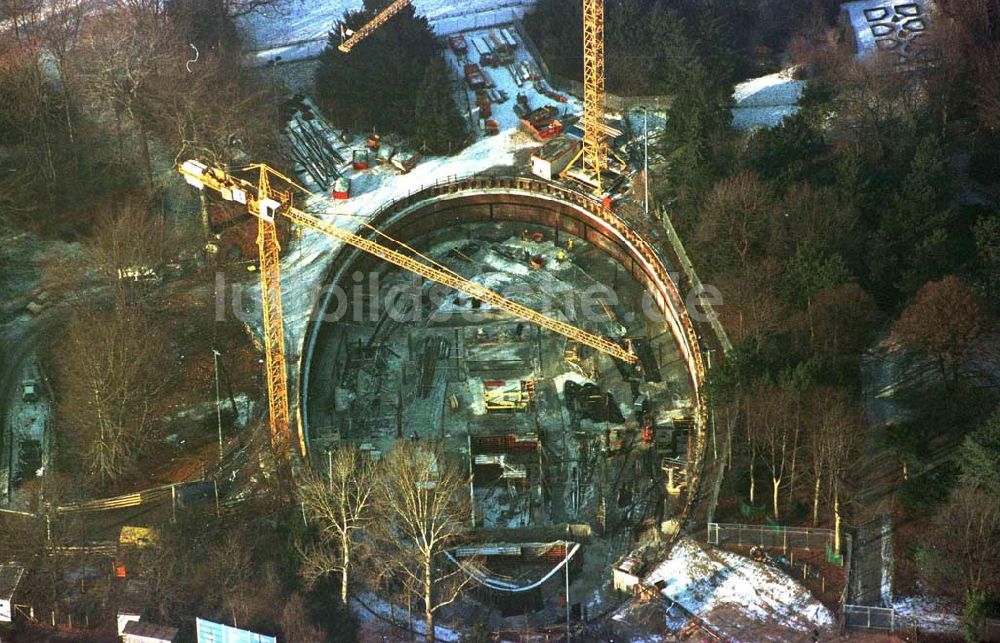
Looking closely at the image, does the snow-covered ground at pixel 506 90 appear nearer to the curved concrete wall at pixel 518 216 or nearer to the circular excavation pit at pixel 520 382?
the curved concrete wall at pixel 518 216

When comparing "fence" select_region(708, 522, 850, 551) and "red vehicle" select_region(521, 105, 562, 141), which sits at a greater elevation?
"red vehicle" select_region(521, 105, 562, 141)

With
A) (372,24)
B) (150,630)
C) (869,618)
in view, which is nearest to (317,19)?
(372,24)

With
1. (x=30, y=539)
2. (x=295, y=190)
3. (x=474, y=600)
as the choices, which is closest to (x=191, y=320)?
(x=295, y=190)

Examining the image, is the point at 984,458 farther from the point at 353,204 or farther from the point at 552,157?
the point at 353,204

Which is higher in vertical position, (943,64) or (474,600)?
(943,64)

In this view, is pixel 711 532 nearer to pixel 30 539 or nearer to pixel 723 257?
pixel 723 257

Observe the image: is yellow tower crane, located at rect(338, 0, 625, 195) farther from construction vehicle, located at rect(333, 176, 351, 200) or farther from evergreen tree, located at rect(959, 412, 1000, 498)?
evergreen tree, located at rect(959, 412, 1000, 498)

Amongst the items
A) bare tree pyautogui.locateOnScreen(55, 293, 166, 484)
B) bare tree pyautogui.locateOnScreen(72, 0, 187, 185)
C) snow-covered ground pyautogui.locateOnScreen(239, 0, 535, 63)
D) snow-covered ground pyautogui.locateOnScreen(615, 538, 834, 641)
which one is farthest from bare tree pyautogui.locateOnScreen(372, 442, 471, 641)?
snow-covered ground pyautogui.locateOnScreen(239, 0, 535, 63)
